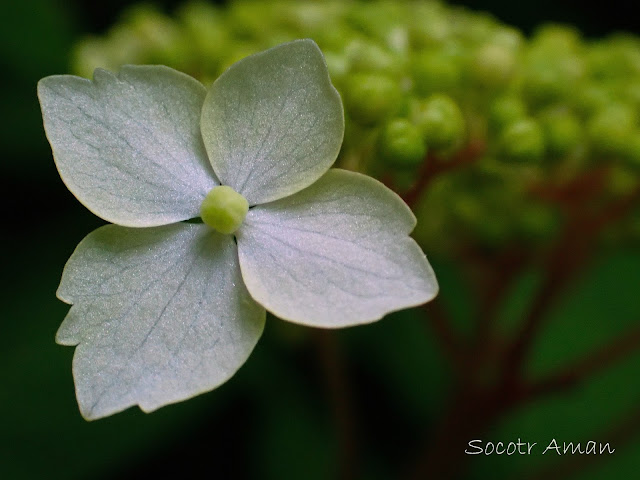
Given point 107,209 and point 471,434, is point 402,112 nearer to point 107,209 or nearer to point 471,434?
point 107,209

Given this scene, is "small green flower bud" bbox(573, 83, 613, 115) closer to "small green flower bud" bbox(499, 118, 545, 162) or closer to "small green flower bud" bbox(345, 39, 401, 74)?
"small green flower bud" bbox(499, 118, 545, 162)

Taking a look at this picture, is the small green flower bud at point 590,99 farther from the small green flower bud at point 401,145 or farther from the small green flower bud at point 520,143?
the small green flower bud at point 401,145

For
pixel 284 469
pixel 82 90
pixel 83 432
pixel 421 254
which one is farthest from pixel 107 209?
pixel 284 469

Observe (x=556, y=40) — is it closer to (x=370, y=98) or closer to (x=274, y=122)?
(x=370, y=98)

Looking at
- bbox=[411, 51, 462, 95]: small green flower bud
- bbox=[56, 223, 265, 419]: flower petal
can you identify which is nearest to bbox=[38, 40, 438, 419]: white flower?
bbox=[56, 223, 265, 419]: flower petal

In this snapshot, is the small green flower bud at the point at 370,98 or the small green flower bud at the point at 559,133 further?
the small green flower bud at the point at 559,133

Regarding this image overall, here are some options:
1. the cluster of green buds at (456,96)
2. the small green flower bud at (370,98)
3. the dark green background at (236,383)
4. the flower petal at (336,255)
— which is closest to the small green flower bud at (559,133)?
the cluster of green buds at (456,96)
